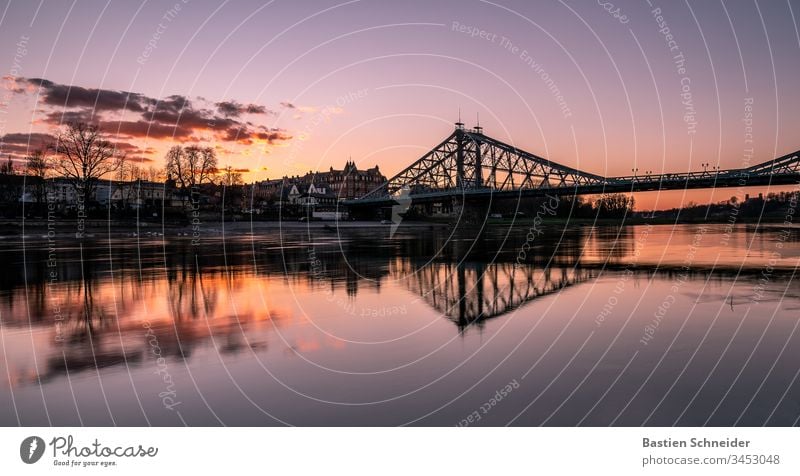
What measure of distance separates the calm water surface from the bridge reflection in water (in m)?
0.14

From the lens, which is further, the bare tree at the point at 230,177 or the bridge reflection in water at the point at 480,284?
the bare tree at the point at 230,177

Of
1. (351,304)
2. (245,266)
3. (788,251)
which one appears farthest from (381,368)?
(788,251)

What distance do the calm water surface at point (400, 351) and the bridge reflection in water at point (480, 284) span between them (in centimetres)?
14

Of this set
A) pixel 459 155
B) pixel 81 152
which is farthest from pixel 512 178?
pixel 81 152

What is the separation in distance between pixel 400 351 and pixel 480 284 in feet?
31.4

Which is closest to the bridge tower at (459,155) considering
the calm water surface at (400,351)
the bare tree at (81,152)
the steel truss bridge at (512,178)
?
the steel truss bridge at (512,178)

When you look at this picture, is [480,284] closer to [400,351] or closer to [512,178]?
[400,351]

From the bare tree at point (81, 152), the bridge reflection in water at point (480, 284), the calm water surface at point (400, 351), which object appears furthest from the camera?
the bare tree at point (81, 152)

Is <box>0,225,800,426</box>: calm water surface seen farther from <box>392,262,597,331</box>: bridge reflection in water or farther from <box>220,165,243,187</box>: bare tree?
<box>220,165,243,187</box>: bare tree

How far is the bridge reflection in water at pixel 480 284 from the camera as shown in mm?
14828

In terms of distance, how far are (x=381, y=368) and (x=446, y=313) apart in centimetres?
527

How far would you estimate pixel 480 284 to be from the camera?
19.7 meters

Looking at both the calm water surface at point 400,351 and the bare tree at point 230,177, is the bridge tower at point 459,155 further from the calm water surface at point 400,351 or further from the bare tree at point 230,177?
the calm water surface at point 400,351

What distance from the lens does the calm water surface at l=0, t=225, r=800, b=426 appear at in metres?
7.37
